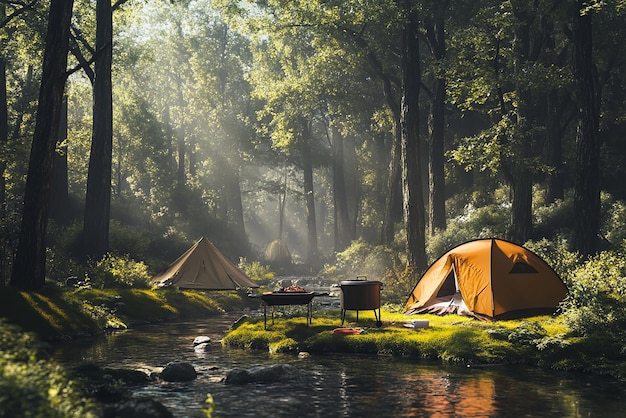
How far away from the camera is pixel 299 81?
1640 inches

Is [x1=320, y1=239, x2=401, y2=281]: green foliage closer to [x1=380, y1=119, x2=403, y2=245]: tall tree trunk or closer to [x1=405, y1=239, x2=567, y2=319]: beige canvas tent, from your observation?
[x1=380, y1=119, x2=403, y2=245]: tall tree trunk

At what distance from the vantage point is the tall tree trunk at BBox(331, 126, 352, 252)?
188 feet

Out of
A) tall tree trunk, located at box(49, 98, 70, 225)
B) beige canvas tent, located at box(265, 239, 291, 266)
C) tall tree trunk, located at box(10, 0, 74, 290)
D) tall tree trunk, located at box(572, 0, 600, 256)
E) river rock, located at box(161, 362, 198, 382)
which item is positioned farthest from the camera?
beige canvas tent, located at box(265, 239, 291, 266)

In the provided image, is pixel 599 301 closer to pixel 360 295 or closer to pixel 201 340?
pixel 360 295

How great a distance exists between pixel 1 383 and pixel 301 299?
12.3 m

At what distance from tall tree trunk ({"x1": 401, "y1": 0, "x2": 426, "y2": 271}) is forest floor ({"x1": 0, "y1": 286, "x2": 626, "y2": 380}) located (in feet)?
16.6

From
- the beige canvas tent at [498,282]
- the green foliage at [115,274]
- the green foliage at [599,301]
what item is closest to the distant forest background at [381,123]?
the green foliage at [115,274]

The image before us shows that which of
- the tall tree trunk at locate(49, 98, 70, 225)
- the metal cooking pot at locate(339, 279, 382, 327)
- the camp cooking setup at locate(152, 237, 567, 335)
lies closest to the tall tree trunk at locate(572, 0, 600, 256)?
the camp cooking setup at locate(152, 237, 567, 335)

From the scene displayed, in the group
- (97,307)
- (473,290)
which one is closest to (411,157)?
(473,290)

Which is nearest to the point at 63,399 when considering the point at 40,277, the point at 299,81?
the point at 40,277

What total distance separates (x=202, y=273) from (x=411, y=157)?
10124 mm

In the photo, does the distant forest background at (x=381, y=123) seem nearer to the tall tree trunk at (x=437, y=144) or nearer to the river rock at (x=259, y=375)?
the tall tree trunk at (x=437, y=144)

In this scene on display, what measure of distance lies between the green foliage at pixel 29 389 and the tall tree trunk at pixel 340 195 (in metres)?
49.4

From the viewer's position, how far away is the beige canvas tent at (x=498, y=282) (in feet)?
64.0
